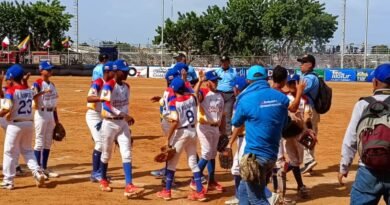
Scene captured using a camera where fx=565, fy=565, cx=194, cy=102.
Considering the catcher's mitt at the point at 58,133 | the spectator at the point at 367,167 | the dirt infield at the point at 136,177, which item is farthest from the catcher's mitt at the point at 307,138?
the catcher's mitt at the point at 58,133

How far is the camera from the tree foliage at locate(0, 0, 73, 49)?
7144 cm

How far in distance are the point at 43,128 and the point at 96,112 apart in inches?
37.1

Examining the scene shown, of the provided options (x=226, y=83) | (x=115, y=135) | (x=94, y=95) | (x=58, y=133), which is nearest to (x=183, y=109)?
(x=115, y=135)

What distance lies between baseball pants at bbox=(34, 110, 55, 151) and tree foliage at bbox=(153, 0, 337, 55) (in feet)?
188

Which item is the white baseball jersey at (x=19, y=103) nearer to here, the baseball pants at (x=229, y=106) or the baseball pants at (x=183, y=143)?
the baseball pants at (x=183, y=143)

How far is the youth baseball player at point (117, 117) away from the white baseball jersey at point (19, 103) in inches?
49.0

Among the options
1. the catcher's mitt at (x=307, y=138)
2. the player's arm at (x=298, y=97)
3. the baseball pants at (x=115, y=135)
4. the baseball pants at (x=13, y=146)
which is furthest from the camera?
the baseball pants at (x=13, y=146)

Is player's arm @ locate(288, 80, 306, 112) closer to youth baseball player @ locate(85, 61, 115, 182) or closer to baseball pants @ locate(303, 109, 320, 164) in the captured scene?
baseball pants @ locate(303, 109, 320, 164)

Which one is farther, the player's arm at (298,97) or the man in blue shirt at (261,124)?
the player's arm at (298,97)

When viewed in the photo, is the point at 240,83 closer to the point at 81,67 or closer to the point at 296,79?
the point at 296,79

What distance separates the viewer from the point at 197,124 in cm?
885

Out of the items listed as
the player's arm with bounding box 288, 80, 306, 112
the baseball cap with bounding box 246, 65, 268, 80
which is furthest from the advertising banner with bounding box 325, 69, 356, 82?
the baseball cap with bounding box 246, 65, 268, 80

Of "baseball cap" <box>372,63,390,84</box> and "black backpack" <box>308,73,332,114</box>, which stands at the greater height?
"baseball cap" <box>372,63,390,84</box>

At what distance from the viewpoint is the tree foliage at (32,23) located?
71438mm
